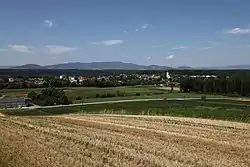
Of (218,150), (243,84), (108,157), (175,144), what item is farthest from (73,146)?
(243,84)

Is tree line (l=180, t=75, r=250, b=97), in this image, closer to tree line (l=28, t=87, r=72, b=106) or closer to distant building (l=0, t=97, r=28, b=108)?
tree line (l=28, t=87, r=72, b=106)

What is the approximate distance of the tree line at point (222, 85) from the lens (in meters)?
128

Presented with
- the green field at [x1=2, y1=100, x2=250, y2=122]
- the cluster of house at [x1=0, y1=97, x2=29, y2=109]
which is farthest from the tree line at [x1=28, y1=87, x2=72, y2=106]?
the green field at [x1=2, y1=100, x2=250, y2=122]

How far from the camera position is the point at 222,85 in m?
133

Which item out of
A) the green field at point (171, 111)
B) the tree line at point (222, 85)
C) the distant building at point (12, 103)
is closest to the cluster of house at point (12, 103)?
the distant building at point (12, 103)

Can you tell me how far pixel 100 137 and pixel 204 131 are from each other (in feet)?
21.8

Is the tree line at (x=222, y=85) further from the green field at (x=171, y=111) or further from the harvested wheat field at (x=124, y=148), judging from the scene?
the harvested wheat field at (x=124, y=148)

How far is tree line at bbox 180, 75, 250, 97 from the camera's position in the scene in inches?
5054

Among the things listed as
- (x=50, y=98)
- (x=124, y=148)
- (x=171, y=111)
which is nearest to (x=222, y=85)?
(x=50, y=98)

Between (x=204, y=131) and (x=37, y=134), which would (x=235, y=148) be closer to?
(x=204, y=131)

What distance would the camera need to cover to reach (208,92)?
134 m

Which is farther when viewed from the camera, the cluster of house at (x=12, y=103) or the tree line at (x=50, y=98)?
the tree line at (x=50, y=98)

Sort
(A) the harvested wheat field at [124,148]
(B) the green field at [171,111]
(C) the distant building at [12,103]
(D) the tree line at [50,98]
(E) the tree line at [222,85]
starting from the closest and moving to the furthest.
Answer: (A) the harvested wheat field at [124,148] → (B) the green field at [171,111] → (C) the distant building at [12,103] → (D) the tree line at [50,98] → (E) the tree line at [222,85]

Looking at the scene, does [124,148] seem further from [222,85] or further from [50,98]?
[222,85]
